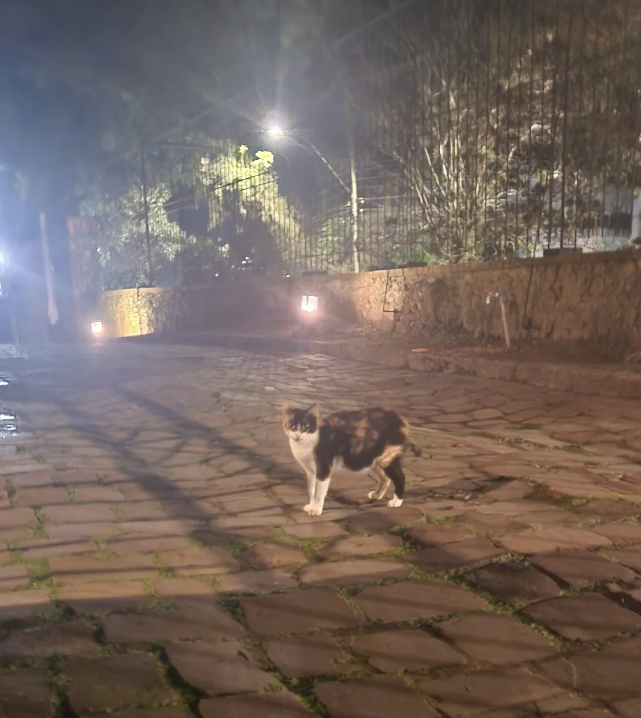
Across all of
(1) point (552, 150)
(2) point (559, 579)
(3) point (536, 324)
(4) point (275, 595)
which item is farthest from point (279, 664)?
(1) point (552, 150)

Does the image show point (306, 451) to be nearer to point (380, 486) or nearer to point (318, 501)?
point (318, 501)

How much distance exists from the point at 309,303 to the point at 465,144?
4329mm

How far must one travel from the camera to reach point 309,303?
43.6ft

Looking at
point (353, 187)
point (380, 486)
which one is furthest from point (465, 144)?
point (380, 486)

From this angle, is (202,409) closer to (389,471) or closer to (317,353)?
(389,471)

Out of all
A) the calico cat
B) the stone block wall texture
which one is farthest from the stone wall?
the calico cat

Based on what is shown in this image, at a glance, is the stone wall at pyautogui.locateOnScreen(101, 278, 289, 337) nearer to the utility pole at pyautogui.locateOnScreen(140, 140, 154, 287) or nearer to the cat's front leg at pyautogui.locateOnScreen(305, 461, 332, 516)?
the utility pole at pyautogui.locateOnScreen(140, 140, 154, 287)

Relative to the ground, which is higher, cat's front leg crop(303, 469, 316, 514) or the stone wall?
the stone wall

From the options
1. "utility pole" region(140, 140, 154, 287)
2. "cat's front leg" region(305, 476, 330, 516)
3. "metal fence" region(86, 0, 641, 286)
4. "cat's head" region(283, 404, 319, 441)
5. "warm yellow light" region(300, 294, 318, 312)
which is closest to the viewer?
"cat's head" region(283, 404, 319, 441)

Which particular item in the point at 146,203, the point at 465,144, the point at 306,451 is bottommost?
the point at 306,451

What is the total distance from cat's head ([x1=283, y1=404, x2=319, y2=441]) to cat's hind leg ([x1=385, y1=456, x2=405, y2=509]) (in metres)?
0.51

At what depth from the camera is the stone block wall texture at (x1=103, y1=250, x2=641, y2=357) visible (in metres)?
7.85

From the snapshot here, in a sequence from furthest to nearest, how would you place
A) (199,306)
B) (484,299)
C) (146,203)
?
1. (146,203)
2. (199,306)
3. (484,299)

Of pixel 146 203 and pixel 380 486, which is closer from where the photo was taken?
pixel 380 486
